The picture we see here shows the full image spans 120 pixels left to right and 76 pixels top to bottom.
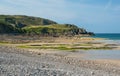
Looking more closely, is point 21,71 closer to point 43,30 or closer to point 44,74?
point 44,74

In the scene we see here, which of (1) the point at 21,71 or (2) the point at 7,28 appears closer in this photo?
(1) the point at 21,71

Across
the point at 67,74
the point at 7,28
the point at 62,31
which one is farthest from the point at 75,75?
the point at 62,31

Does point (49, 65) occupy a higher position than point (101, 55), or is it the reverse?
point (49, 65)

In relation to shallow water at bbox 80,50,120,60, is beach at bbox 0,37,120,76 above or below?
above

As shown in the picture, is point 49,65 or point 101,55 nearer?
point 49,65

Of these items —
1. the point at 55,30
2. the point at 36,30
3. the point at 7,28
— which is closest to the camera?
the point at 7,28

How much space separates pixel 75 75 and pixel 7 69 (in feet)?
13.8

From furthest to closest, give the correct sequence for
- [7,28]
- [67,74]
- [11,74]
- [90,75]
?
[7,28], [90,75], [67,74], [11,74]

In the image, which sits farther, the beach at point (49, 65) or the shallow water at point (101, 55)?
the shallow water at point (101, 55)

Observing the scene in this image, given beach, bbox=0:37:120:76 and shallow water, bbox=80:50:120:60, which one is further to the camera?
shallow water, bbox=80:50:120:60

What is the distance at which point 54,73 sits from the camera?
21.0 metres

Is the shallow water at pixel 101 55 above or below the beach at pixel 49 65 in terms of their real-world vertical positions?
below

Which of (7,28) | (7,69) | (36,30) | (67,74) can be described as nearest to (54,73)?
(67,74)

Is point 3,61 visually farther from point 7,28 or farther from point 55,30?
point 55,30
